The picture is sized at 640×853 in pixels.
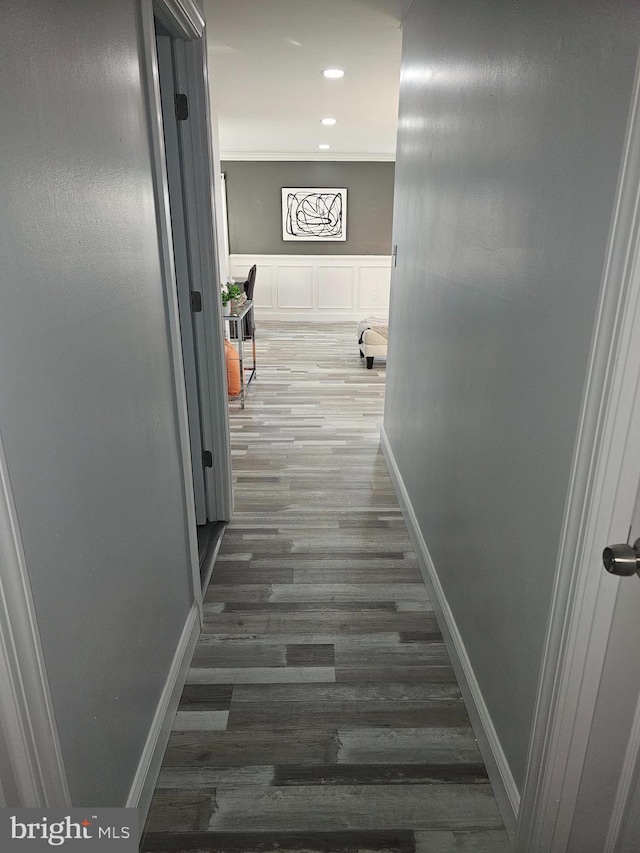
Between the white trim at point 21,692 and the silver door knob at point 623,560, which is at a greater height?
the silver door knob at point 623,560

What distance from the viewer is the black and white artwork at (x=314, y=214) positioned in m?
8.73

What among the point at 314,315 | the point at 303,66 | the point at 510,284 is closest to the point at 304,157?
the point at 314,315

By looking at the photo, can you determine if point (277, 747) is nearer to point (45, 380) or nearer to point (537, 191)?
point (45, 380)

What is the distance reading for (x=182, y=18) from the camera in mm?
2014

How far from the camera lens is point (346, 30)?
3.24 m

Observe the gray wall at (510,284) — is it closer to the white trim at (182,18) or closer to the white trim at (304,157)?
the white trim at (182,18)

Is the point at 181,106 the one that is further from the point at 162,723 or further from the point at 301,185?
the point at 301,185

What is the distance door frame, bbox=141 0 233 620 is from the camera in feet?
5.38

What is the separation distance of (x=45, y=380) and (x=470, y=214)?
145cm

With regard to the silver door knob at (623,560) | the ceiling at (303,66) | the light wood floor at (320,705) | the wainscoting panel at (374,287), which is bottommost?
the light wood floor at (320,705)

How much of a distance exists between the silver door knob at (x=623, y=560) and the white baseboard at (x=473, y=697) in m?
0.80

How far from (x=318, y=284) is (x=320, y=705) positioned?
782cm

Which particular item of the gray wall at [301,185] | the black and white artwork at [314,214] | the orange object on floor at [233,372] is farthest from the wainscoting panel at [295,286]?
the orange object on floor at [233,372]

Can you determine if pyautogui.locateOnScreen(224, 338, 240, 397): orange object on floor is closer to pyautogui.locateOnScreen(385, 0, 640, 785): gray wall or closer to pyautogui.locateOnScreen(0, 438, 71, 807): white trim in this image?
pyautogui.locateOnScreen(385, 0, 640, 785): gray wall
